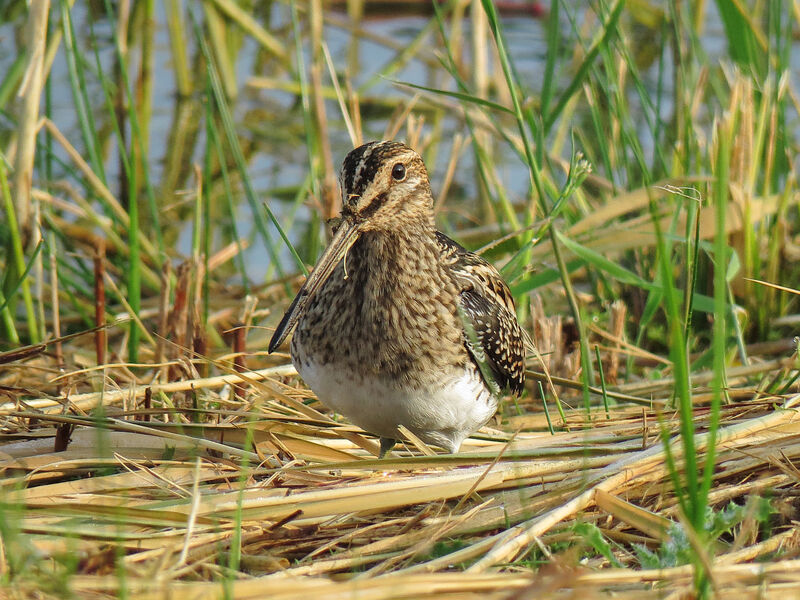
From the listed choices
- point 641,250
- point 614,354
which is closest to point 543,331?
point 614,354

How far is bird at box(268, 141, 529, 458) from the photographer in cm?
384

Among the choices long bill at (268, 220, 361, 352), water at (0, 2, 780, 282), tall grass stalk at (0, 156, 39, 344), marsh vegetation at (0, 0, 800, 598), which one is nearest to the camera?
marsh vegetation at (0, 0, 800, 598)

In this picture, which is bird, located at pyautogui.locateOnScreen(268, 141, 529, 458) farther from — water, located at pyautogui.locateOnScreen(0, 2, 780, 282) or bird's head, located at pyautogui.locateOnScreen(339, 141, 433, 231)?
water, located at pyautogui.locateOnScreen(0, 2, 780, 282)

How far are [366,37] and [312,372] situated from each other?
6059mm

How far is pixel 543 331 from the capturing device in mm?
4965

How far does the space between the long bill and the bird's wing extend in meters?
0.56

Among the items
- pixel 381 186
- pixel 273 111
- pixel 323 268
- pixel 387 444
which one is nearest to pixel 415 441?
pixel 387 444

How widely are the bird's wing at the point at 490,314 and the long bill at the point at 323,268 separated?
559 mm

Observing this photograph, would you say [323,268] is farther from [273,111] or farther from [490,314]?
[273,111]

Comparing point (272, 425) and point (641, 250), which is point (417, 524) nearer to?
point (272, 425)

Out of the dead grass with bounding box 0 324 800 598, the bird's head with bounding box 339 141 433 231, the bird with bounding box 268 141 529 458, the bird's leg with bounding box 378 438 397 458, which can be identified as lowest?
the bird's leg with bounding box 378 438 397 458

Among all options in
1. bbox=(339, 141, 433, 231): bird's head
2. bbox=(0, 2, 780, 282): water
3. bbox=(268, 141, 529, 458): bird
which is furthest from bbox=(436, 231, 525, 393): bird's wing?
bbox=(0, 2, 780, 282): water

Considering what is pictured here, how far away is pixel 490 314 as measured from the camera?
4.27 meters

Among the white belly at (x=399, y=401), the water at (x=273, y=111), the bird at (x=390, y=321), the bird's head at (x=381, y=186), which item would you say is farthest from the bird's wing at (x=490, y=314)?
the water at (x=273, y=111)
